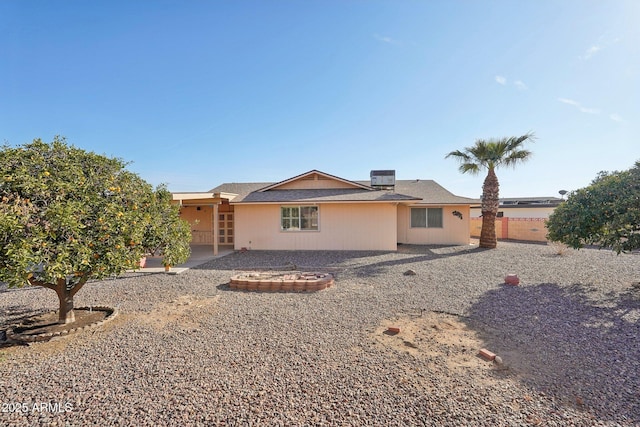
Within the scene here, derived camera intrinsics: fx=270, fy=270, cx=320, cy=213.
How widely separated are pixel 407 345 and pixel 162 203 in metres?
5.36

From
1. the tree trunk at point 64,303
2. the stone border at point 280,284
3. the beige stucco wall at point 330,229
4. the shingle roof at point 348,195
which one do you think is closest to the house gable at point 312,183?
the shingle roof at point 348,195

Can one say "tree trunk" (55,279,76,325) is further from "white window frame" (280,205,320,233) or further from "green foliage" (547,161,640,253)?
"green foliage" (547,161,640,253)

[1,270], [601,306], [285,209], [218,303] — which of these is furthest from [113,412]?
[285,209]

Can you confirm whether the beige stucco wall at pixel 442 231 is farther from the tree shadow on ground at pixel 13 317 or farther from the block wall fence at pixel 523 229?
the tree shadow on ground at pixel 13 317

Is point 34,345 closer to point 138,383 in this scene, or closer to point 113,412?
point 138,383

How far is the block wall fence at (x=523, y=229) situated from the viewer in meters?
18.0

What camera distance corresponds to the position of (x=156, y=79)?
11344 mm

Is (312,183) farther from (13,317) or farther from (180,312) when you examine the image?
(13,317)

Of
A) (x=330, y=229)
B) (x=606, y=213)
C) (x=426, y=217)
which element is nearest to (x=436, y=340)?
(x=606, y=213)

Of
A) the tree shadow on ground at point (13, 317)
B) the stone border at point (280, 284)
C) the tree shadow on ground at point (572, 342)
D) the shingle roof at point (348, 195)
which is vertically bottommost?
the tree shadow on ground at point (572, 342)

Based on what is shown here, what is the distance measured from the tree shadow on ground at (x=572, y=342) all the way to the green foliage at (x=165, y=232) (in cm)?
590

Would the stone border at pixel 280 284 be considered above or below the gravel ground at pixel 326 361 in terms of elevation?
above

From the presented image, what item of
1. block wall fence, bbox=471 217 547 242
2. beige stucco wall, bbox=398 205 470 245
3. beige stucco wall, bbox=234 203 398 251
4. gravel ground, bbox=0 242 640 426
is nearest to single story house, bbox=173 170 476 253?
beige stucco wall, bbox=234 203 398 251

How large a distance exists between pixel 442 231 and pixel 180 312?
1451 centimetres
